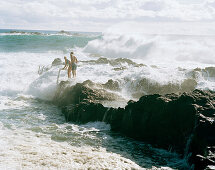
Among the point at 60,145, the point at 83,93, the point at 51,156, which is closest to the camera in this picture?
the point at 51,156

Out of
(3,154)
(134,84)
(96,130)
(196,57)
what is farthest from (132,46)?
(3,154)

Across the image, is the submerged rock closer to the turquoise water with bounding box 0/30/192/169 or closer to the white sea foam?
the turquoise water with bounding box 0/30/192/169

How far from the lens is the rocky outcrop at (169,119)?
21.5 feet

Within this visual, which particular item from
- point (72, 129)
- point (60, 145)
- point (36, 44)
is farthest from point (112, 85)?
point (36, 44)

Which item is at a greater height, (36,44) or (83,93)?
(36,44)

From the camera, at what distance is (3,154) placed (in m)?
6.38

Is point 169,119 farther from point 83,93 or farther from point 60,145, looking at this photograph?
point 83,93

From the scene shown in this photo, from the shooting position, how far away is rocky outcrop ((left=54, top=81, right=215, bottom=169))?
21.5ft

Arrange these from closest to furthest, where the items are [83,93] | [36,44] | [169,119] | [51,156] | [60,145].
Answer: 1. [51,156]
2. [60,145]
3. [169,119]
4. [83,93]
5. [36,44]

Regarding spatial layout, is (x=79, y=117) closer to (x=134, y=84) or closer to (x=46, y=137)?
(x=46, y=137)

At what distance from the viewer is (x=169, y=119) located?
25.6 ft

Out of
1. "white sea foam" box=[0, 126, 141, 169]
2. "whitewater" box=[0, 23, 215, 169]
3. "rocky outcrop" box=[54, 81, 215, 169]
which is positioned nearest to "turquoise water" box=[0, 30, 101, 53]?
"whitewater" box=[0, 23, 215, 169]

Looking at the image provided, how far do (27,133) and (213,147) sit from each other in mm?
5971

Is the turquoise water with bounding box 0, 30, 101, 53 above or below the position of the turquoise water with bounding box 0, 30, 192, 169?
above
